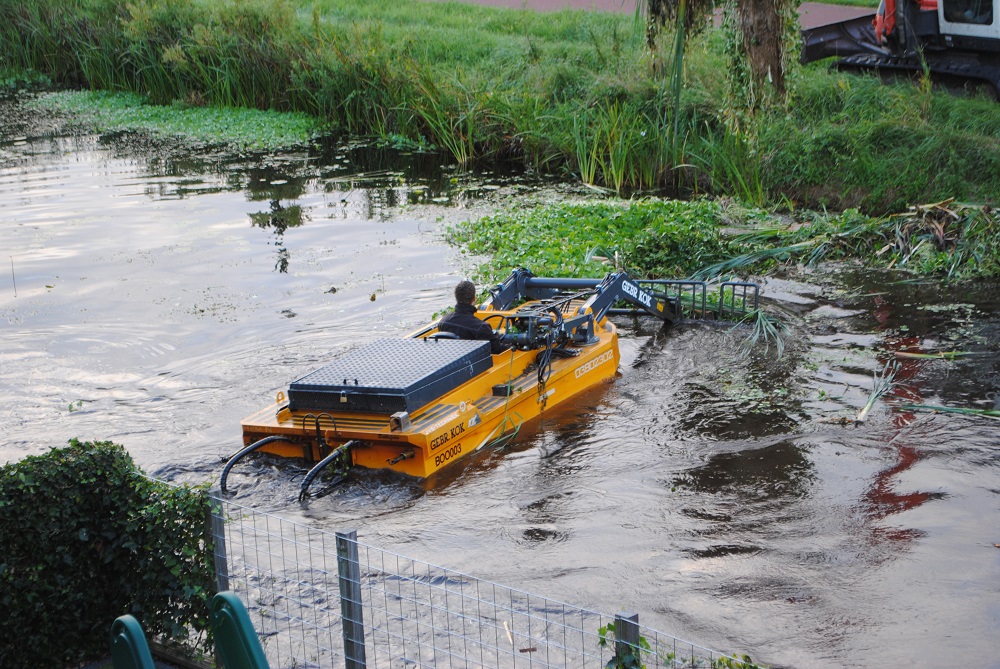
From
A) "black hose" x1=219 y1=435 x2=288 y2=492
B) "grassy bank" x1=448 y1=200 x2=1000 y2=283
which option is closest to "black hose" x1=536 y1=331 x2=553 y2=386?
"black hose" x1=219 y1=435 x2=288 y2=492

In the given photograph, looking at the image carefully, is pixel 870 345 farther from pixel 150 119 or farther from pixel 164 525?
pixel 150 119

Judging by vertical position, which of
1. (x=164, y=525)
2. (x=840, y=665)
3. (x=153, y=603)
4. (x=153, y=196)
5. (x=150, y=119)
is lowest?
(x=840, y=665)

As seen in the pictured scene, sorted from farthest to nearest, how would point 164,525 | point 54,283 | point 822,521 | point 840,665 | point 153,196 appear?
point 153,196 < point 54,283 < point 822,521 < point 840,665 < point 164,525

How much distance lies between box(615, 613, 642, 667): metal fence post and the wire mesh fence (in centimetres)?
102

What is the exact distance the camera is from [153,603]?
18.2 feet

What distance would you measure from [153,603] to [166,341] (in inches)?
281

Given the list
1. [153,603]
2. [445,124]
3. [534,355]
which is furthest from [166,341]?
[445,124]

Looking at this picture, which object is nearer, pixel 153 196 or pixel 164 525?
pixel 164 525

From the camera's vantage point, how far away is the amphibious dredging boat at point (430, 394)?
8.41 meters

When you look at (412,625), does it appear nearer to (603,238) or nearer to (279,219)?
(603,238)

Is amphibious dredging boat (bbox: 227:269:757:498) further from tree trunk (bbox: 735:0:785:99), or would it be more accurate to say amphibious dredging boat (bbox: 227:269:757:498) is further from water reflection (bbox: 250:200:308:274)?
water reflection (bbox: 250:200:308:274)

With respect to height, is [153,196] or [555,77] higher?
[555,77]

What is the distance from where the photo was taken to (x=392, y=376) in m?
8.69

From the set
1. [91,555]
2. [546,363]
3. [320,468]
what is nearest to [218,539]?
[91,555]
